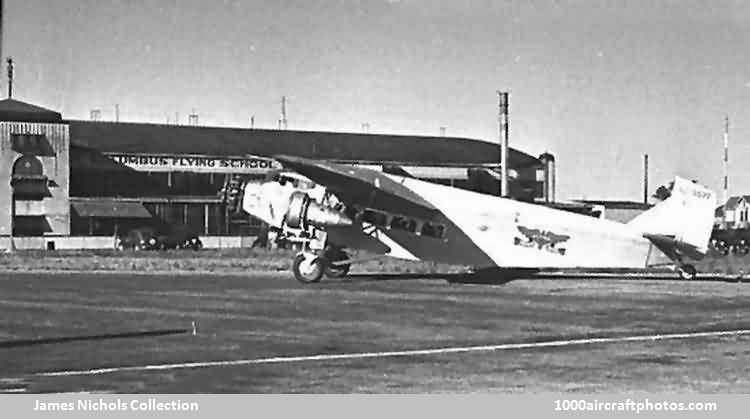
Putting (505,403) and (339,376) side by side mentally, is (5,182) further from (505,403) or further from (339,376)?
(505,403)

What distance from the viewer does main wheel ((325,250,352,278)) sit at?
91.1ft

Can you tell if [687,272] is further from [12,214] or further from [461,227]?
[12,214]

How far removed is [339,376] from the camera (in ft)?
39.9

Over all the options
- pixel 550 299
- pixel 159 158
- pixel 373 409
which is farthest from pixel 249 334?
pixel 159 158

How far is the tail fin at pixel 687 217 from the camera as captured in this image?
2658 cm

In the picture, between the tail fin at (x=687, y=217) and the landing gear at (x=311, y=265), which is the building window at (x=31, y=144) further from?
the tail fin at (x=687, y=217)

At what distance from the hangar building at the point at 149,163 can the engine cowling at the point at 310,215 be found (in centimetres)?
361

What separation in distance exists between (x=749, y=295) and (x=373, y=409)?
15184mm

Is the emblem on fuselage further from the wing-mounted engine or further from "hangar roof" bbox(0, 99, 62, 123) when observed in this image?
"hangar roof" bbox(0, 99, 62, 123)

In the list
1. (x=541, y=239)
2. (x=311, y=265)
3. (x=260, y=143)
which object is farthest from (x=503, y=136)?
(x=311, y=265)

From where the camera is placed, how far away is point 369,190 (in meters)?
26.9

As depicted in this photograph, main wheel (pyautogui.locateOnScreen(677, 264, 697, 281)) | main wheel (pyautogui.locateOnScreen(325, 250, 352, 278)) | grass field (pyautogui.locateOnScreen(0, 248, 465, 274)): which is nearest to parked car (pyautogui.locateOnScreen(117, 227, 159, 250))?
grass field (pyautogui.locateOnScreen(0, 248, 465, 274))

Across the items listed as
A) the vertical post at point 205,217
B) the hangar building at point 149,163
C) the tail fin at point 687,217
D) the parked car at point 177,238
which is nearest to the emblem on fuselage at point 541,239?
the tail fin at point 687,217

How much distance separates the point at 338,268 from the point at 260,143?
699 cm
